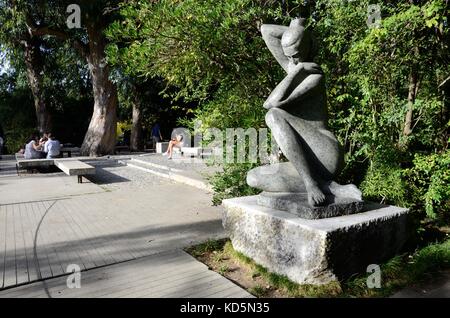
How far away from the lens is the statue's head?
3742mm

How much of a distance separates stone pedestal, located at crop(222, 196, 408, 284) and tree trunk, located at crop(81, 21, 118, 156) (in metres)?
14.1

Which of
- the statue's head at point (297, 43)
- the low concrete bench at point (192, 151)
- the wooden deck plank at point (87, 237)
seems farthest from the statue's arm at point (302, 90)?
the low concrete bench at point (192, 151)

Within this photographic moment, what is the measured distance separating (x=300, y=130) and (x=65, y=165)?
8420mm

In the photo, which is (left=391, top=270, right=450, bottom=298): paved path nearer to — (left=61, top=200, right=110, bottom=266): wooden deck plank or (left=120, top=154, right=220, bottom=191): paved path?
(left=61, top=200, right=110, bottom=266): wooden deck plank

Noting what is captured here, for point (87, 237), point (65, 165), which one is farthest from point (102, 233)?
point (65, 165)

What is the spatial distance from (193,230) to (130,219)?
1.30m

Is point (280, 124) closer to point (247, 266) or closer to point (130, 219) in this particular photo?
point (247, 266)

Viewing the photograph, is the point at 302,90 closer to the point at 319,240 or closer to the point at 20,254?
the point at 319,240

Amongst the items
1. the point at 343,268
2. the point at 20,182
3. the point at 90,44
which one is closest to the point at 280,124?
the point at 343,268

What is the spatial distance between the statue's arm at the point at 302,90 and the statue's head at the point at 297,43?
0.26 meters

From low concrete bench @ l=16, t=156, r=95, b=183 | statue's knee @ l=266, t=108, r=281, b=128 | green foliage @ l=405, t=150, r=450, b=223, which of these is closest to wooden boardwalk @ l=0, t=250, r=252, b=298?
statue's knee @ l=266, t=108, r=281, b=128

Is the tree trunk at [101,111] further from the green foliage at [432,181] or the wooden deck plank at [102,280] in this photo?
the green foliage at [432,181]

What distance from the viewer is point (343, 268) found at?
332 cm

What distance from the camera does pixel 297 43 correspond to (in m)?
3.73
